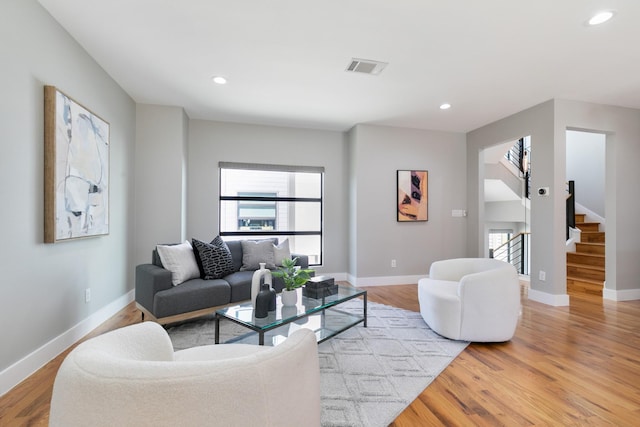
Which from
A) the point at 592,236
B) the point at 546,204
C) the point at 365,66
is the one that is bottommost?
the point at 592,236

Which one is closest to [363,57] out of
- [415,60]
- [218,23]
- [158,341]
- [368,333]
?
[415,60]

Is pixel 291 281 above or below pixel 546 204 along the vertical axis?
below

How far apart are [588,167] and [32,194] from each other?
833 centimetres

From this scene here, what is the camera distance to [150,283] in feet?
9.73

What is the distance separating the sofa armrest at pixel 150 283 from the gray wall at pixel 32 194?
1.47 ft

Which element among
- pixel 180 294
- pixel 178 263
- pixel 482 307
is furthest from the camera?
pixel 178 263

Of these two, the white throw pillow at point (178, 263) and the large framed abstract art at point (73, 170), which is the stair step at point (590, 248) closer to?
the white throw pillow at point (178, 263)

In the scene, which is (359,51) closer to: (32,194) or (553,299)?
(32,194)

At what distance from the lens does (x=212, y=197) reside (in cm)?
482

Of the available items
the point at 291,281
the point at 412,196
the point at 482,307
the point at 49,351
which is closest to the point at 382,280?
the point at 412,196

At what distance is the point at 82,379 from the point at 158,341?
0.47 meters

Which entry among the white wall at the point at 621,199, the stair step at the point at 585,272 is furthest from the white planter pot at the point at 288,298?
the stair step at the point at 585,272

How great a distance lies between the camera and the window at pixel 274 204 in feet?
16.2

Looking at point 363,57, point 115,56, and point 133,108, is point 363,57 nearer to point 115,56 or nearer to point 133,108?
point 115,56
